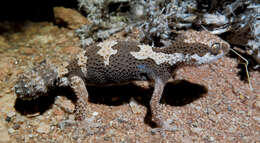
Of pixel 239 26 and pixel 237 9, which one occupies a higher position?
pixel 237 9

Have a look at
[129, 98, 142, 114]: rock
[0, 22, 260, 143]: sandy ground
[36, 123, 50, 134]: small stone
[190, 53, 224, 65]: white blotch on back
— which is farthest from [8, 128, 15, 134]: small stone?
[190, 53, 224, 65]: white blotch on back

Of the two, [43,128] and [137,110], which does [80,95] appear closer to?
[43,128]

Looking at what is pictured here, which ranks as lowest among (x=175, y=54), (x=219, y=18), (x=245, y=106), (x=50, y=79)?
(x=245, y=106)

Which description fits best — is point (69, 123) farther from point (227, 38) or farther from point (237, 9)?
point (237, 9)

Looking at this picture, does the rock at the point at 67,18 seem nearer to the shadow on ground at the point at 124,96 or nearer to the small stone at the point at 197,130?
the shadow on ground at the point at 124,96

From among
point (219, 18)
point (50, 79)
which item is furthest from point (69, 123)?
point (219, 18)

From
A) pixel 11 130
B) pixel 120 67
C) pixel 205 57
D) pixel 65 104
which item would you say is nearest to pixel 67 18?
pixel 65 104

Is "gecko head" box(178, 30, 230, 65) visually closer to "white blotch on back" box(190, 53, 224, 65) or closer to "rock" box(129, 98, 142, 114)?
"white blotch on back" box(190, 53, 224, 65)
